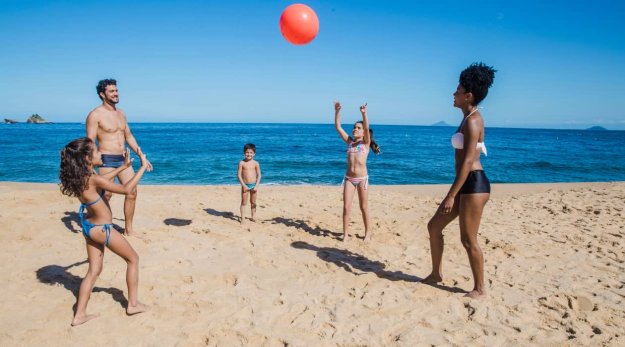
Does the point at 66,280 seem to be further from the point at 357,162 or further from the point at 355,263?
the point at 357,162

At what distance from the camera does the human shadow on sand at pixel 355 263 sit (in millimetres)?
4363

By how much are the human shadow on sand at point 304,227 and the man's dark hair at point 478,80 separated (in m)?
3.33

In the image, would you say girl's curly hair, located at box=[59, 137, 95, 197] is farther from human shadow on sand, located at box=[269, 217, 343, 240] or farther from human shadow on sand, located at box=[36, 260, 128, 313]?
human shadow on sand, located at box=[269, 217, 343, 240]

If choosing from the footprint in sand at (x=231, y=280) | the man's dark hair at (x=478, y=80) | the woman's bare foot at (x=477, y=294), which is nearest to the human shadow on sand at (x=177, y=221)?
the footprint in sand at (x=231, y=280)

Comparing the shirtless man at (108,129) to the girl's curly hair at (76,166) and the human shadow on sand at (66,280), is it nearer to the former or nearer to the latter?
the human shadow on sand at (66,280)

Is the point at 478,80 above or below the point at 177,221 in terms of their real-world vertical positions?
above

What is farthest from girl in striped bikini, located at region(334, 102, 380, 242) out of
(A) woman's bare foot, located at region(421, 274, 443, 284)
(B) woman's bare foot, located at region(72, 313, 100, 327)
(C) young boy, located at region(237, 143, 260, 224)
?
(B) woman's bare foot, located at region(72, 313, 100, 327)

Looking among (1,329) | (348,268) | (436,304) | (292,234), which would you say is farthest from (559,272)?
(1,329)

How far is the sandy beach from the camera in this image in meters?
3.14

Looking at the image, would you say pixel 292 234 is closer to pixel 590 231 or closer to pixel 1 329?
pixel 1 329

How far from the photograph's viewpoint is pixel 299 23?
4.96 metres

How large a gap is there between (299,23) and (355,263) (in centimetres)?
340

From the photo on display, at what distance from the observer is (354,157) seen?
5523 millimetres

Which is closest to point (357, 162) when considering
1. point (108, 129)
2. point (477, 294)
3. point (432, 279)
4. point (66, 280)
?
point (432, 279)
